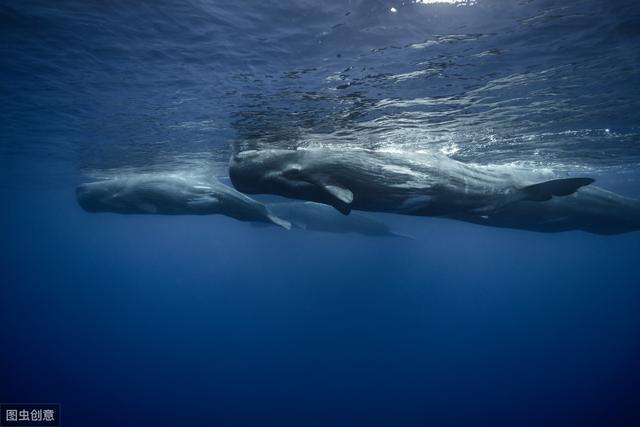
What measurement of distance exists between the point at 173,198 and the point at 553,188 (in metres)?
10.0

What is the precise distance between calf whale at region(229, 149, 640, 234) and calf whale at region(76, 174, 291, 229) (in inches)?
153

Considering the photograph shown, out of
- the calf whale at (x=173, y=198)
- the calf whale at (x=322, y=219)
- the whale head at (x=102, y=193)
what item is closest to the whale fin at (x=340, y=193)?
the calf whale at (x=173, y=198)

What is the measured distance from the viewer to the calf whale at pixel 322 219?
71.4 ft

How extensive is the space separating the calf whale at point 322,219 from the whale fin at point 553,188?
14.5m

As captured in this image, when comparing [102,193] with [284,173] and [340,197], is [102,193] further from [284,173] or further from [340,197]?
[340,197]

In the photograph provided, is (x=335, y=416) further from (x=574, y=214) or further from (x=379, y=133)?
(x=574, y=214)

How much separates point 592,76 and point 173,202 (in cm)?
1264

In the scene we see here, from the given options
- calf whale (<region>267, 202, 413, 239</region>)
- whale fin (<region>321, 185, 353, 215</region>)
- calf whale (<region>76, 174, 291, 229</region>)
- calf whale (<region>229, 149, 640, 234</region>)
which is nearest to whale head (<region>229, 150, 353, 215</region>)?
calf whale (<region>229, 149, 640, 234</region>)

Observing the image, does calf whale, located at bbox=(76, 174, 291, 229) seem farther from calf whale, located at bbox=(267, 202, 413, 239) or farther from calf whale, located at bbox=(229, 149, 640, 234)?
calf whale, located at bbox=(267, 202, 413, 239)

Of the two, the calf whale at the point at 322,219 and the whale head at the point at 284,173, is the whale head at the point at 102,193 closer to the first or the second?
the whale head at the point at 284,173

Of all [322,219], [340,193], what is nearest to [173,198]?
[340,193]

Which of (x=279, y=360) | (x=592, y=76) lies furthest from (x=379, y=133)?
(x=279, y=360)

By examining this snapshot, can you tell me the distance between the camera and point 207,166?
22875 mm

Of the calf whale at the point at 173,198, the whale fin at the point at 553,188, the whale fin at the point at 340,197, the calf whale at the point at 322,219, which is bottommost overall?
the calf whale at the point at 322,219
